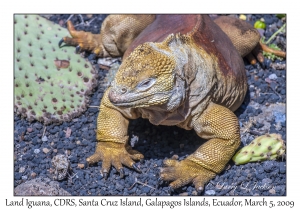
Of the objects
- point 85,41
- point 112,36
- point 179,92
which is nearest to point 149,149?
point 179,92

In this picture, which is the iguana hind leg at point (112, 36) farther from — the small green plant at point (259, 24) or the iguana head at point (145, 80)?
the iguana head at point (145, 80)

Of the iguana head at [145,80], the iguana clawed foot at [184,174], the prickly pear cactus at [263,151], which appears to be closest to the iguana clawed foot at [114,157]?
the iguana clawed foot at [184,174]

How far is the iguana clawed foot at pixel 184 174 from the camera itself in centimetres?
591

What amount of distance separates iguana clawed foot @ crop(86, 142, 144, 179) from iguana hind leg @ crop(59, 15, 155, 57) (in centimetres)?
173

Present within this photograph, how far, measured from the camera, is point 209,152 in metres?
5.94

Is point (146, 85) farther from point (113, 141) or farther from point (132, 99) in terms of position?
point (113, 141)

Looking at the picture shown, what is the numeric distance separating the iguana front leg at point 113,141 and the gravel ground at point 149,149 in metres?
0.11

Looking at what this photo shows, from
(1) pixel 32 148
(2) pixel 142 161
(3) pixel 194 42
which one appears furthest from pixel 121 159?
(3) pixel 194 42

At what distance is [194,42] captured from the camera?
5.98 metres

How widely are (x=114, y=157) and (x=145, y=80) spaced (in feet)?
4.51

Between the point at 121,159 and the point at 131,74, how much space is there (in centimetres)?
137

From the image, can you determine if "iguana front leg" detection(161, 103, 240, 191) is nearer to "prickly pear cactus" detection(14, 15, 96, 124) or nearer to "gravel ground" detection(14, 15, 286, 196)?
"gravel ground" detection(14, 15, 286, 196)

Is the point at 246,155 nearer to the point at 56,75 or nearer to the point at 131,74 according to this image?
the point at 131,74
